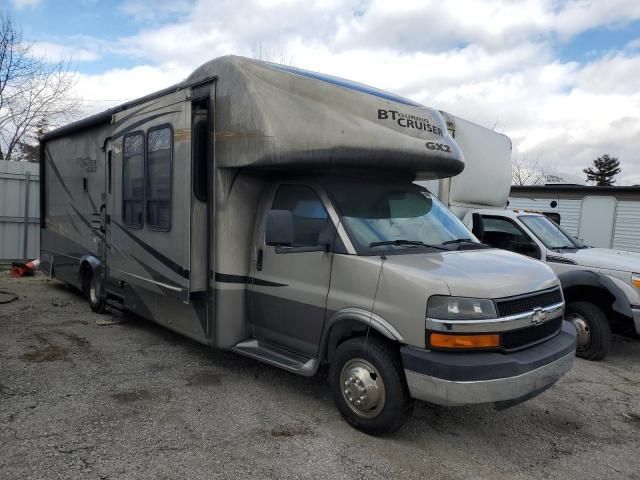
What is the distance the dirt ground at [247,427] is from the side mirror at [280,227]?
1.52 metres

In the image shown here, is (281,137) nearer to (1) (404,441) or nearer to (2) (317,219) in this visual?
(2) (317,219)

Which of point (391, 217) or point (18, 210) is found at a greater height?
point (391, 217)

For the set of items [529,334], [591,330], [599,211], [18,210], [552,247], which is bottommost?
[591,330]

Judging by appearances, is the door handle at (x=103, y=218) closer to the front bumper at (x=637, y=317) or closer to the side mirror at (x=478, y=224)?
the side mirror at (x=478, y=224)

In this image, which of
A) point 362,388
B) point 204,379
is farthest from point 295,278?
point 204,379

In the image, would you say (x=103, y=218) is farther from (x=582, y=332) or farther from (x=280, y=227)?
(x=582, y=332)

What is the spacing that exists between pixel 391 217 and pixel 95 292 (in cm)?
530

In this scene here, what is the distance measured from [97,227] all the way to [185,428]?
4.30 meters

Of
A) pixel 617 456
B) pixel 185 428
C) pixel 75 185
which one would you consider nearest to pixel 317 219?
pixel 185 428

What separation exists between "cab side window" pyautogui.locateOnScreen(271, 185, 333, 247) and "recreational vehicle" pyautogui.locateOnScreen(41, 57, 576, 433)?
0.01 meters

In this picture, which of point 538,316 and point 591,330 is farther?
point 591,330

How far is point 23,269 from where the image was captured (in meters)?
11.3

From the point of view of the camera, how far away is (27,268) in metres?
11.3

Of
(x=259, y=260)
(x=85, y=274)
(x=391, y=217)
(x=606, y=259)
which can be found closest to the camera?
(x=391, y=217)
